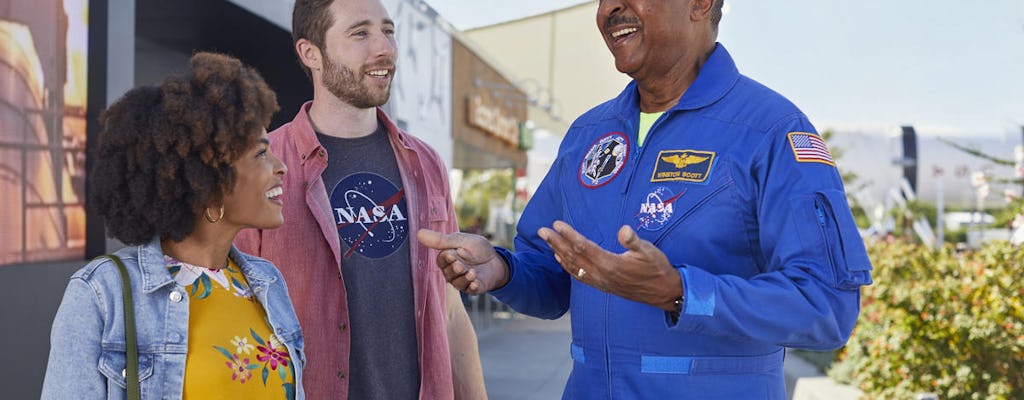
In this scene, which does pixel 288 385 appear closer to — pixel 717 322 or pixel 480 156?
pixel 717 322

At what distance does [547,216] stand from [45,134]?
2.18 m

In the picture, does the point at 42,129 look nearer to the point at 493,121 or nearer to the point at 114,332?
the point at 114,332

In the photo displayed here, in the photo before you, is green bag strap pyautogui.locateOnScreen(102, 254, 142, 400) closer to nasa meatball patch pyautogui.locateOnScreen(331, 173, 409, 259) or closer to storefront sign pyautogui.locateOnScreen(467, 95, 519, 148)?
nasa meatball patch pyautogui.locateOnScreen(331, 173, 409, 259)

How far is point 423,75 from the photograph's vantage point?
10.7 m

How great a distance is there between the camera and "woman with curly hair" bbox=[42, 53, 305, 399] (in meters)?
1.86

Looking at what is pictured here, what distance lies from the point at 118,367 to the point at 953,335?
584cm

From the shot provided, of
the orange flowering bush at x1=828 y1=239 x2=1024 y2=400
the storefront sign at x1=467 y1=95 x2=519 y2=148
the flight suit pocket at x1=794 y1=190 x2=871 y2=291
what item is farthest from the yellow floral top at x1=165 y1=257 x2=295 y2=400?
the storefront sign at x1=467 y1=95 x2=519 y2=148

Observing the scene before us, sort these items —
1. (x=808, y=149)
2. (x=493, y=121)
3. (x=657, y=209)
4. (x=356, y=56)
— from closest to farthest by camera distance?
(x=808, y=149) < (x=657, y=209) < (x=356, y=56) < (x=493, y=121)

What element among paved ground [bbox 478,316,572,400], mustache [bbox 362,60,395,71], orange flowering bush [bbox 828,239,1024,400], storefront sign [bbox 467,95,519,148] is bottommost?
paved ground [bbox 478,316,572,400]

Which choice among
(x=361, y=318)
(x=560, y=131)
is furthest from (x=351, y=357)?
(x=560, y=131)

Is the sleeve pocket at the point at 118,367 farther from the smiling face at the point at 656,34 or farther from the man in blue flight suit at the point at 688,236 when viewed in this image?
the smiling face at the point at 656,34

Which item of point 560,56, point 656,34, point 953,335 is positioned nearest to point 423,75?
point 953,335

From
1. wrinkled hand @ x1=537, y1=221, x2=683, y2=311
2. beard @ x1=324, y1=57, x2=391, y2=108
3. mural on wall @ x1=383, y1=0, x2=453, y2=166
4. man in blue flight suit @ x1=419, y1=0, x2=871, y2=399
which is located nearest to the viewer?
wrinkled hand @ x1=537, y1=221, x2=683, y2=311

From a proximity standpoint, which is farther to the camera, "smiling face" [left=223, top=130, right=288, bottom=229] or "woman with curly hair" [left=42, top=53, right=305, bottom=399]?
"smiling face" [left=223, top=130, right=288, bottom=229]
